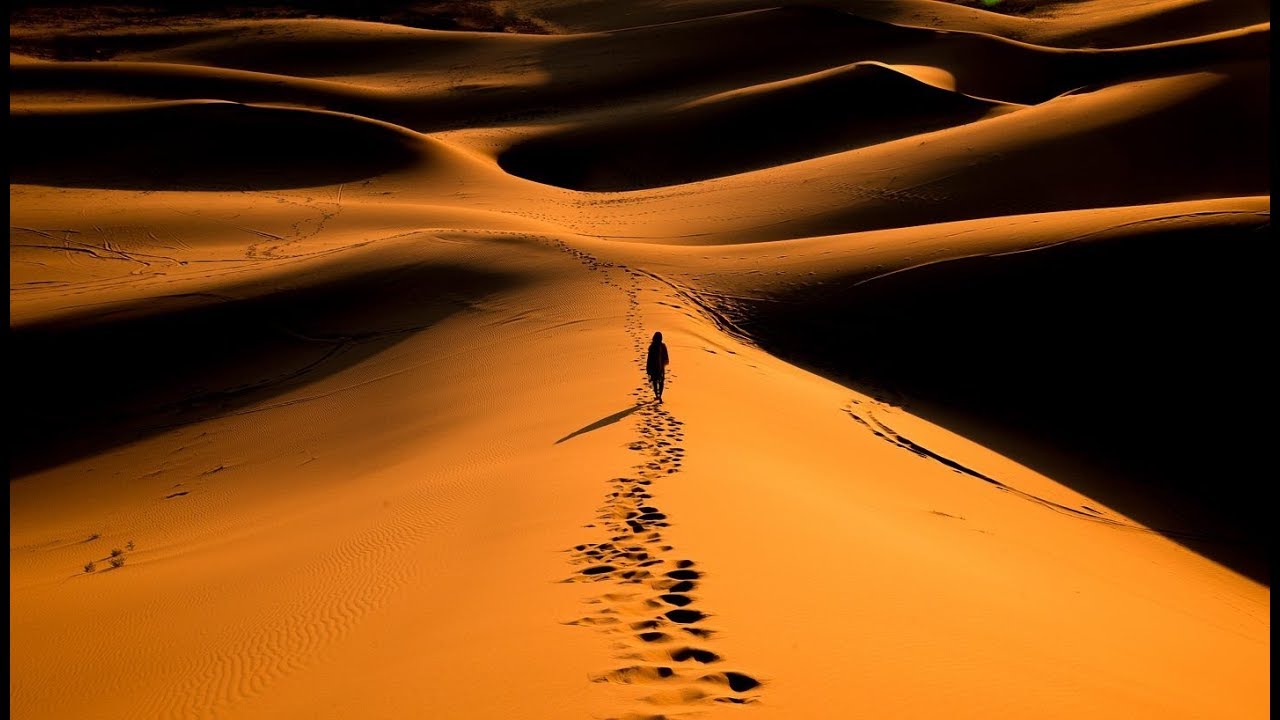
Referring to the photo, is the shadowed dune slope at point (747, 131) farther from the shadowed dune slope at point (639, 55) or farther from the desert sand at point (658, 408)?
the shadowed dune slope at point (639, 55)

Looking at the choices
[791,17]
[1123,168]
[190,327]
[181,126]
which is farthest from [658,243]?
[791,17]

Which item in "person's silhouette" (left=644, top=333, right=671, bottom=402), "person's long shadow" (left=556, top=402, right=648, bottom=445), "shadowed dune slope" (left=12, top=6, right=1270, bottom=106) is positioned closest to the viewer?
"person's long shadow" (left=556, top=402, right=648, bottom=445)

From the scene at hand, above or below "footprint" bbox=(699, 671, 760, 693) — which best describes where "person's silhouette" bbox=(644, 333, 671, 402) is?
above

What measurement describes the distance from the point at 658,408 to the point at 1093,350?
8473 millimetres

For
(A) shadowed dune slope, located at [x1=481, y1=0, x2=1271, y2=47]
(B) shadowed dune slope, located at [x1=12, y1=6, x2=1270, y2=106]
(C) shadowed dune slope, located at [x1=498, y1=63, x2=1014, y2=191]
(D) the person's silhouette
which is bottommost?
(D) the person's silhouette

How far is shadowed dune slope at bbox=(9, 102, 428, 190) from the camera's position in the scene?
29656 millimetres

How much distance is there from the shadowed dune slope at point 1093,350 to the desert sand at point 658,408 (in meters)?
0.07

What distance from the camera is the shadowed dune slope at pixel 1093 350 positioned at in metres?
11.6

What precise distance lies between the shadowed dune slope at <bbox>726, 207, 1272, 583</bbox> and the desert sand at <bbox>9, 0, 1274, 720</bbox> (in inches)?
2.9

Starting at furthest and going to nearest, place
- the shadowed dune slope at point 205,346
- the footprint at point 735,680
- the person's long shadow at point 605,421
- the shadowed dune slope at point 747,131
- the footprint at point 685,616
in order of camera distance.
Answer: the shadowed dune slope at point 747,131, the shadowed dune slope at point 205,346, the person's long shadow at point 605,421, the footprint at point 685,616, the footprint at point 735,680

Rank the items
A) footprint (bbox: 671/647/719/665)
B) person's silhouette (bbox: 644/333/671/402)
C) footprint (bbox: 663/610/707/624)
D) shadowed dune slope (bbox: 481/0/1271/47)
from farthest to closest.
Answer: shadowed dune slope (bbox: 481/0/1271/47)
person's silhouette (bbox: 644/333/671/402)
footprint (bbox: 663/610/707/624)
footprint (bbox: 671/647/719/665)

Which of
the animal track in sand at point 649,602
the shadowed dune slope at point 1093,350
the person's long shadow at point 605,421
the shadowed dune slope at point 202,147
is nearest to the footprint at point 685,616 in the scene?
the animal track in sand at point 649,602

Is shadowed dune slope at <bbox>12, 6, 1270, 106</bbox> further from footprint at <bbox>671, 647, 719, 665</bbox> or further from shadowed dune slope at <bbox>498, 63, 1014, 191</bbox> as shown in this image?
footprint at <bbox>671, 647, 719, 665</bbox>

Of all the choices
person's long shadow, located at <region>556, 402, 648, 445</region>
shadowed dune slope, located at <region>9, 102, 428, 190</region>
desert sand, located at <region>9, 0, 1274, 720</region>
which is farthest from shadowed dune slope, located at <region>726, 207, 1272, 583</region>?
shadowed dune slope, located at <region>9, 102, 428, 190</region>
